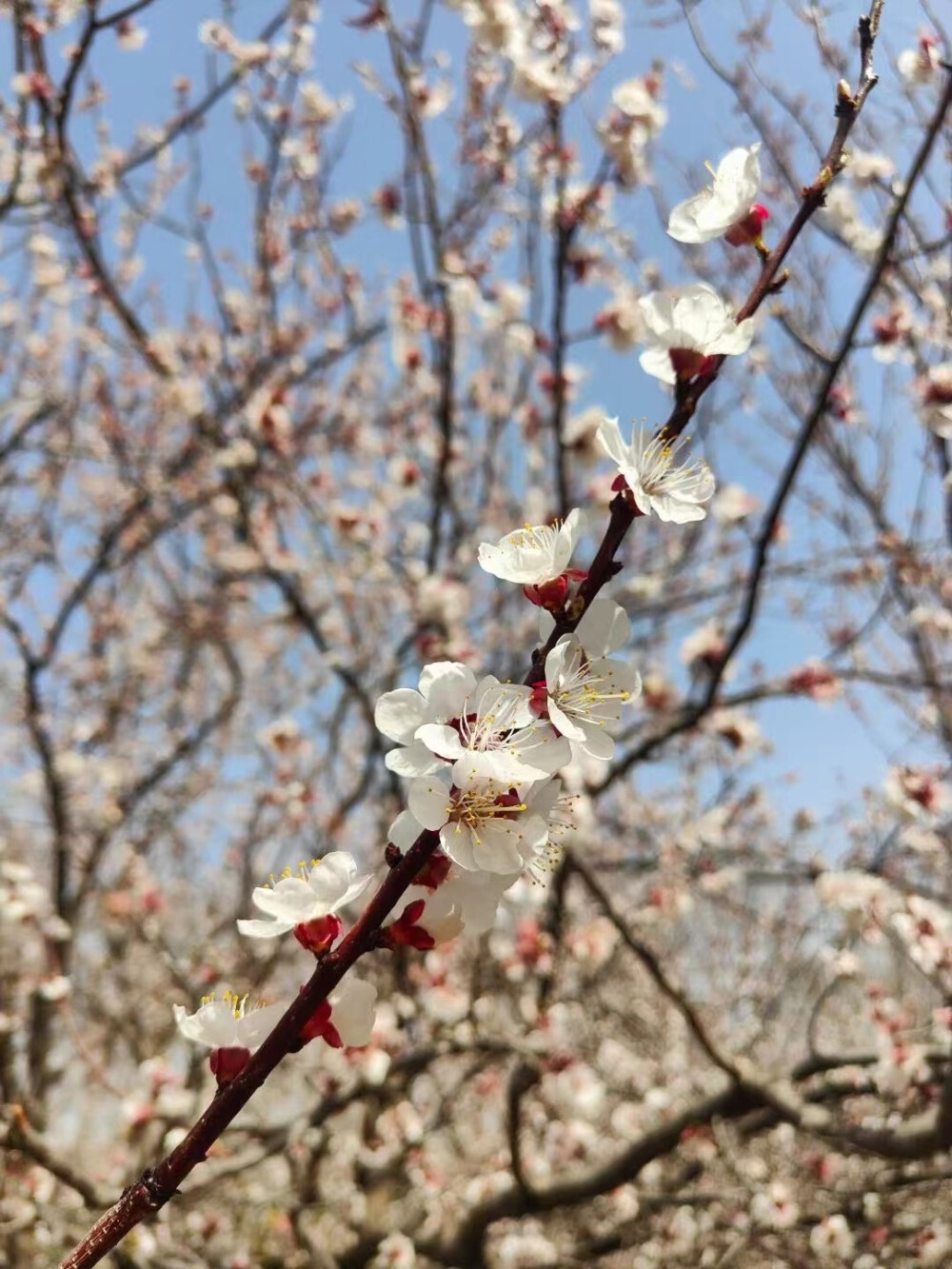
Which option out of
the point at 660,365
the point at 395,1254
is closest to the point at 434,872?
the point at 660,365

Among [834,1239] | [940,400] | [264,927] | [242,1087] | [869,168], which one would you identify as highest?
[869,168]

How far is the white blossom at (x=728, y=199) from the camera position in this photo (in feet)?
3.54

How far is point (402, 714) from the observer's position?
35.7 inches

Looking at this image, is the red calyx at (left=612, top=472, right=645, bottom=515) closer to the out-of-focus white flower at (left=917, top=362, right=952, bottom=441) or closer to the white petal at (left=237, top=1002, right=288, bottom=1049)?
the white petal at (left=237, top=1002, right=288, bottom=1049)

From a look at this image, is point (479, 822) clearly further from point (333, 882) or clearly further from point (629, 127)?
point (629, 127)

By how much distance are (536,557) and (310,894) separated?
385 millimetres

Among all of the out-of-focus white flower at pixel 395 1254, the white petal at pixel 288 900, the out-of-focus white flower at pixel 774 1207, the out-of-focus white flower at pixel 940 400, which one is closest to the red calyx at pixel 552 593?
the white petal at pixel 288 900

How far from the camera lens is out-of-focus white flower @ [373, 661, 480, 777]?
0.89 m

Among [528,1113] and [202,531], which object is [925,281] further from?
[202,531]

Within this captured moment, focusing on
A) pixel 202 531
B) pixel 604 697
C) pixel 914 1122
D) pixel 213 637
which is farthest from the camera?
pixel 202 531

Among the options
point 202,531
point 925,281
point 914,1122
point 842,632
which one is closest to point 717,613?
point 842,632

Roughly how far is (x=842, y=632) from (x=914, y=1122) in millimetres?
3838

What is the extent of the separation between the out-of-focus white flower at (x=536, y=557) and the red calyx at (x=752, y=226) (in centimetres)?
46

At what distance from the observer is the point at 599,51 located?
3807 mm
